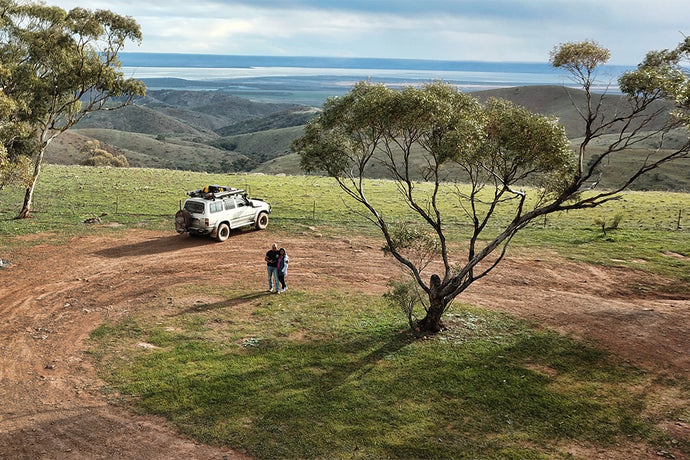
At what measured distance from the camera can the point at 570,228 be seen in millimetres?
30703

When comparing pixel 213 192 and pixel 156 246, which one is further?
pixel 213 192

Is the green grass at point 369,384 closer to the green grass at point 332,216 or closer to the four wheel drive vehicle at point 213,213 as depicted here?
the green grass at point 332,216

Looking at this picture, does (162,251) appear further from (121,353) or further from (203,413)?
(203,413)

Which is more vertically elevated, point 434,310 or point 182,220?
point 182,220

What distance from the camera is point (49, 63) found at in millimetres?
29594

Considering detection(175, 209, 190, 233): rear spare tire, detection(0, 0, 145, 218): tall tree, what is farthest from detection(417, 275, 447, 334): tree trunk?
detection(0, 0, 145, 218): tall tree

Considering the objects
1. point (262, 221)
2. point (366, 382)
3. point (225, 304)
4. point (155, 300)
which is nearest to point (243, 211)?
point (262, 221)

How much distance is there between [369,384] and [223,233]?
1596cm

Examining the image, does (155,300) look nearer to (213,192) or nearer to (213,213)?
(213,213)

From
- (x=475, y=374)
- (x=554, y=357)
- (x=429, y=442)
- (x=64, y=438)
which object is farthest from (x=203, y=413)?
(x=554, y=357)

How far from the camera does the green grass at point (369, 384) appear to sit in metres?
10.9

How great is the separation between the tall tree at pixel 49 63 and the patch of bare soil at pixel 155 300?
362 inches

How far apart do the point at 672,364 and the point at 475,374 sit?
5.92 m

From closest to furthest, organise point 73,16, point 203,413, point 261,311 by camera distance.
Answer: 1. point 203,413
2. point 261,311
3. point 73,16
